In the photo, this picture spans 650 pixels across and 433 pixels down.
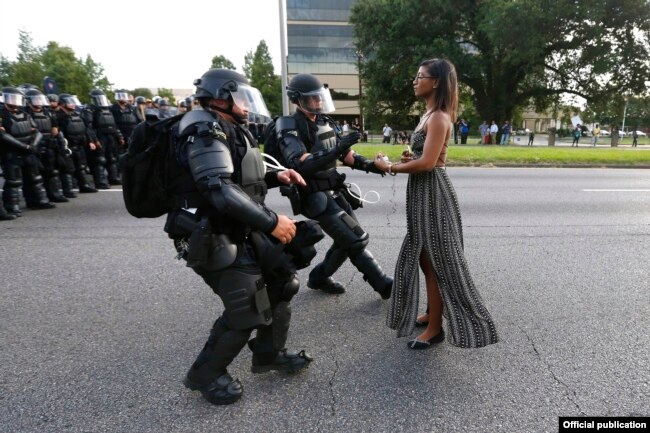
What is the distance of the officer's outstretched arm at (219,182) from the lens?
1.96 m

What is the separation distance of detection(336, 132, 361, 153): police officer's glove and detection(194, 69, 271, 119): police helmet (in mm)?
749

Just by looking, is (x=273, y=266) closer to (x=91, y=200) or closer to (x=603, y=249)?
(x=603, y=249)

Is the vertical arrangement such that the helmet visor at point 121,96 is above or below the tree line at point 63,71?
below

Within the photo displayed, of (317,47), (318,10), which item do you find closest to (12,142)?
(317,47)

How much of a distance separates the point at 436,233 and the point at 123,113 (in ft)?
31.8

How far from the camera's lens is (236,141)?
2.20 meters

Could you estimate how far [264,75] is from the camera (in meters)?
54.2

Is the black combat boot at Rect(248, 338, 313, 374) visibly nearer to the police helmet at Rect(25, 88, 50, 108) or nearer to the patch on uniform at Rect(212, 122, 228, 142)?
the patch on uniform at Rect(212, 122, 228, 142)

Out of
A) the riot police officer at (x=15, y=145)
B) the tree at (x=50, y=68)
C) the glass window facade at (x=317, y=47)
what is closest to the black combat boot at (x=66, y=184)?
the riot police officer at (x=15, y=145)

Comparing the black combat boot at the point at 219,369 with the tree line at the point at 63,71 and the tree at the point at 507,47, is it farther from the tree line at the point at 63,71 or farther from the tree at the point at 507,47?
the tree line at the point at 63,71

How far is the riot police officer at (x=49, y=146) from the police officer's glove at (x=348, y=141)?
6.70 meters

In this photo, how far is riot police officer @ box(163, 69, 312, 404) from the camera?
6.55ft

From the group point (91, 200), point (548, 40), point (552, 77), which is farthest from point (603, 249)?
point (552, 77)

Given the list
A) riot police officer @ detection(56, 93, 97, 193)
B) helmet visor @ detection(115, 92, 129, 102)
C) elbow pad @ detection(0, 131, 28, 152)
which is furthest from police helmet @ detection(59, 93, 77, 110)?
elbow pad @ detection(0, 131, 28, 152)
